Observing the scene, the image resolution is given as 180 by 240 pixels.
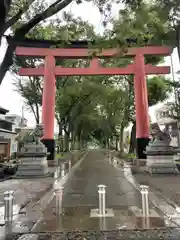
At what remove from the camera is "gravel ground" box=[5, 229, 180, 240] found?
15.7ft

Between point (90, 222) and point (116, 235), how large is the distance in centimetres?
101

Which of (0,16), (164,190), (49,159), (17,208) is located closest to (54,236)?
(17,208)

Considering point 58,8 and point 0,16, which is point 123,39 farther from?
point 0,16

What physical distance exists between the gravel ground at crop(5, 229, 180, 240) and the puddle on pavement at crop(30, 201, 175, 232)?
237mm

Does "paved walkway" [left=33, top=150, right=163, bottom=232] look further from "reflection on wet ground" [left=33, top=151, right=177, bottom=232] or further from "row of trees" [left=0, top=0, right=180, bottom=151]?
"row of trees" [left=0, top=0, right=180, bottom=151]

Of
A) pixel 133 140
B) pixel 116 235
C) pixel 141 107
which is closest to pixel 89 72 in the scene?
pixel 141 107

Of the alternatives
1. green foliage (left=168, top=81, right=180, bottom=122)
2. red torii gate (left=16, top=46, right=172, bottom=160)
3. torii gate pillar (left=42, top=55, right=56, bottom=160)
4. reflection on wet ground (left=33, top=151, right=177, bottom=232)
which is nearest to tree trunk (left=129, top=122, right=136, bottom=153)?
green foliage (left=168, top=81, right=180, bottom=122)

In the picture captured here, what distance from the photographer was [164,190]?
9.70 m

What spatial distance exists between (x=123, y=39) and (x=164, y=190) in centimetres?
678

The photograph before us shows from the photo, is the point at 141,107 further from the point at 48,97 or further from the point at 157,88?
the point at 157,88

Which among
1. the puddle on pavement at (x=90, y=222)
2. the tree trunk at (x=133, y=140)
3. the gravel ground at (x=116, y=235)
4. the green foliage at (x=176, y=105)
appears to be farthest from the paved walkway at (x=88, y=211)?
the tree trunk at (x=133, y=140)

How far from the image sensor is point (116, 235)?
4.91 m

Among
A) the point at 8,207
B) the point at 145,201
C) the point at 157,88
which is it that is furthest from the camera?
the point at 157,88

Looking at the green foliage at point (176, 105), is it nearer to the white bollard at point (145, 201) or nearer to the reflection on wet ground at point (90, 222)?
the white bollard at point (145, 201)
